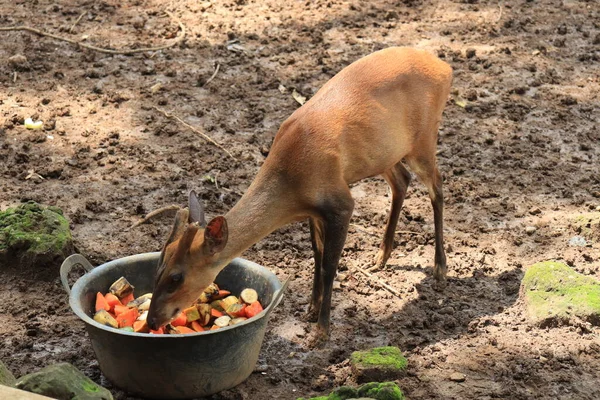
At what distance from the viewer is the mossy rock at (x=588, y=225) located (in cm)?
651

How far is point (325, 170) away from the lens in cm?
535

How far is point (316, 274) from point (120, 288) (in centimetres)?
127

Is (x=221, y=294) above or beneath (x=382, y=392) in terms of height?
beneath

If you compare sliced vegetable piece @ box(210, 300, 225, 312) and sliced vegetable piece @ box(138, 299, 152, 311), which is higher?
sliced vegetable piece @ box(138, 299, 152, 311)

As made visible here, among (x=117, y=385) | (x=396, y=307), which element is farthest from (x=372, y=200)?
(x=117, y=385)

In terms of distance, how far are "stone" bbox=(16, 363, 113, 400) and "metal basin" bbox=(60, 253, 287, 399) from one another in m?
0.30

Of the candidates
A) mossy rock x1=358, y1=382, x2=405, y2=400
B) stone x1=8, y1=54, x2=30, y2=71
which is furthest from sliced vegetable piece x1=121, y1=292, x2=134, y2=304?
stone x1=8, y1=54, x2=30, y2=71

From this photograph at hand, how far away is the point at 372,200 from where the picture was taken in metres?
7.16

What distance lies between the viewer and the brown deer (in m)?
4.91

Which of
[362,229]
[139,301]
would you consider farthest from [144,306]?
[362,229]

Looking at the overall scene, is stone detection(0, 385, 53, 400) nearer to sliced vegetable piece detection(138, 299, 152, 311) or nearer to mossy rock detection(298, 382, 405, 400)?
mossy rock detection(298, 382, 405, 400)

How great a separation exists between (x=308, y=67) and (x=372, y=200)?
223 centimetres

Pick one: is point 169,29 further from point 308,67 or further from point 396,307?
point 396,307

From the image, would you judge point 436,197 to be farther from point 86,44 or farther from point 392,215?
point 86,44
